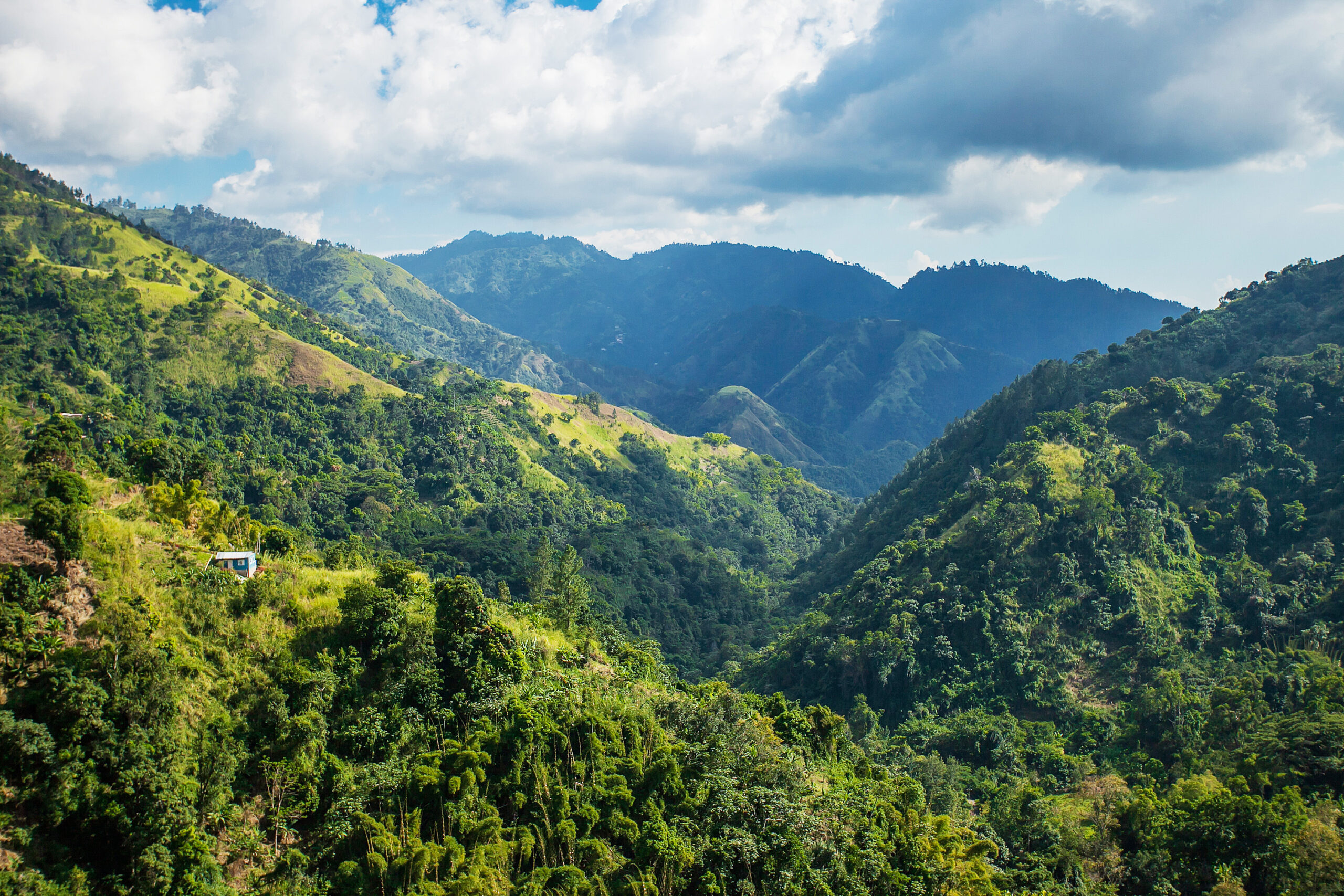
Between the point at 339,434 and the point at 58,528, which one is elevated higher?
the point at 339,434

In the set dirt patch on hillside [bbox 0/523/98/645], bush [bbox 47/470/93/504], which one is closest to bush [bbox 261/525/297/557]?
bush [bbox 47/470/93/504]

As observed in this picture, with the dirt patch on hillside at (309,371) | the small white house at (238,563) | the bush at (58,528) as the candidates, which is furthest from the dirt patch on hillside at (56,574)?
the dirt patch on hillside at (309,371)

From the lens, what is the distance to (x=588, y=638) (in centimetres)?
4644

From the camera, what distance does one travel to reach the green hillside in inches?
1592

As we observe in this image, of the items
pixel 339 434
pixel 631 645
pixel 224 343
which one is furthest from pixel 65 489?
pixel 224 343

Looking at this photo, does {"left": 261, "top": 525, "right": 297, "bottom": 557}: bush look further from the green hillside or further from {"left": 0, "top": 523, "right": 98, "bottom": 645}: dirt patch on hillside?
the green hillside

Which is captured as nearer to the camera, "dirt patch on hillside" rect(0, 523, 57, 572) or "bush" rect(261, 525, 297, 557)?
"dirt patch on hillside" rect(0, 523, 57, 572)

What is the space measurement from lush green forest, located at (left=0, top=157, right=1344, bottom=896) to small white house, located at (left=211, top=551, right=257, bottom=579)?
1.19 metres

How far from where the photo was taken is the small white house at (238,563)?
3269 cm

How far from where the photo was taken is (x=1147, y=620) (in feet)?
227

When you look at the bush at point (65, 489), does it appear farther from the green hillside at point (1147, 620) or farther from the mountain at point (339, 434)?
the mountain at point (339, 434)

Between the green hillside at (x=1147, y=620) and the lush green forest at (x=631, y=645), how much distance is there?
1.08 ft

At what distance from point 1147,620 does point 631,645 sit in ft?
159

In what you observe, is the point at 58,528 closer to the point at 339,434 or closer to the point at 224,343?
the point at 339,434
